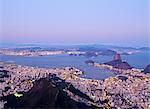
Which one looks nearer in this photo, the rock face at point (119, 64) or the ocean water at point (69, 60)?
the rock face at point (119, 64)

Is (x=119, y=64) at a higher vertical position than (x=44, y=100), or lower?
lower

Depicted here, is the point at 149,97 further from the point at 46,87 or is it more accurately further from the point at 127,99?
the point at 46,87

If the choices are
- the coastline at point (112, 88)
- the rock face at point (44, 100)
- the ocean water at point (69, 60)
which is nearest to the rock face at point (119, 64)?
the ocean water at point (69, 60)

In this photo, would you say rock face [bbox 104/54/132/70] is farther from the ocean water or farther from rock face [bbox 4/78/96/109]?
rock face [bbox 4/78/96/109]

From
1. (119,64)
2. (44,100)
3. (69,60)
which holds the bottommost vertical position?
(69,60)

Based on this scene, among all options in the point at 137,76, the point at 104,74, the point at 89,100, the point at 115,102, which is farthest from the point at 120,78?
the point at 89,100

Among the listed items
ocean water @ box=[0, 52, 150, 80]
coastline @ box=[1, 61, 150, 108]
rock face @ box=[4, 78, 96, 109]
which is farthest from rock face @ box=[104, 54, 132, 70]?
rock face @ box=[4, 78, 96, 109]

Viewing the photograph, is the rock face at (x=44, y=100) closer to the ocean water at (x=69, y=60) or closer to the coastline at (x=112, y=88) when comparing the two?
the coastline at (x=112, y=88)

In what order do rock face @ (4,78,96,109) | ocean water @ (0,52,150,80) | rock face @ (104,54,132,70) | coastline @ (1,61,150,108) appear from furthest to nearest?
1. ocean water @ (0,52,150,80)
2. rock face @ (104,54,132,70)
3. coastline @ (1,61,150,108)
4. rock face @ (4,78,96,109)

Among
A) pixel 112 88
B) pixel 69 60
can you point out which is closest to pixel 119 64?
pixel 69 60

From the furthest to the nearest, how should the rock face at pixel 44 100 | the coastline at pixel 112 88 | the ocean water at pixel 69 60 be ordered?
the ocean water at pixel 69 60 < the coastline at pixel 112 88 < the rock face at pixel 44 100

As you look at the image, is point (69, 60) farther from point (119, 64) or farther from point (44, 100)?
point (44, 100)
